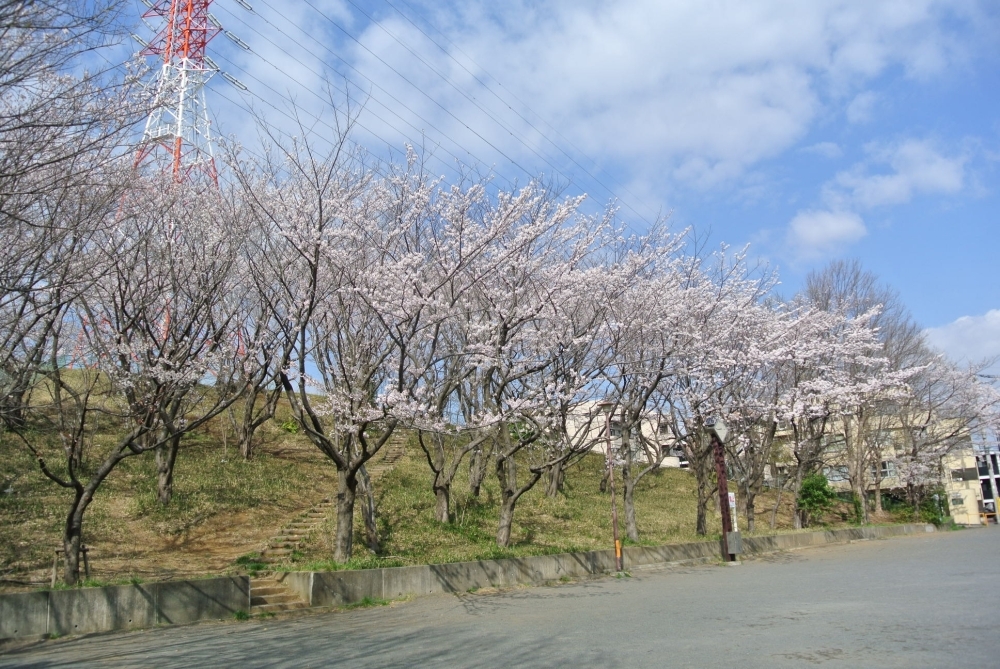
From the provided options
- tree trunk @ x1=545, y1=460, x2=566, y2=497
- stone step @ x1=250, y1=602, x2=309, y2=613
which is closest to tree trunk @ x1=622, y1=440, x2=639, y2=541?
tree trunk @ x1=545, y1=460, x2=566, y2=497

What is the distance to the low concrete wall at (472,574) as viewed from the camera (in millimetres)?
13141

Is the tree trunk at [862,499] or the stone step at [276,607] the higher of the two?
the tree trunk at [862,499]

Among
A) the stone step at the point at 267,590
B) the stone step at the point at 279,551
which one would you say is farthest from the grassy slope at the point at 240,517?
the stone step at the point at 267,590

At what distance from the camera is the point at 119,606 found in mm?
11109

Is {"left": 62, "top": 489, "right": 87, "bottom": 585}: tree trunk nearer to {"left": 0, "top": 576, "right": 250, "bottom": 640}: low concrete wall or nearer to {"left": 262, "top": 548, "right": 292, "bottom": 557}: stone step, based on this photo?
{"left": 0, "top": 576, "right": 250, "bottom": 640}: low concrete wall

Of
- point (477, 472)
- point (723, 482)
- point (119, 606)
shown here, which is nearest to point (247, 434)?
point (477, 472)

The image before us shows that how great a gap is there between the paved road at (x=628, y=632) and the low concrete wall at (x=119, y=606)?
0.43 meters

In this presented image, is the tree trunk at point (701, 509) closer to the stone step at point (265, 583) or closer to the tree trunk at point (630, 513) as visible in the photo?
the tree trunk at point (630, 513)

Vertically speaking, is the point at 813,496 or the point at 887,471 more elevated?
the point at 887,471

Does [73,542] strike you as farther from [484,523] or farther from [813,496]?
[813,496]

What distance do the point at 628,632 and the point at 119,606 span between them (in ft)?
24.6

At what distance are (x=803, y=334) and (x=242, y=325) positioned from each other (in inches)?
683

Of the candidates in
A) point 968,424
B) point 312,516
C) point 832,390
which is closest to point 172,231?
point 312,516

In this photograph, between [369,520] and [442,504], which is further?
[442,504]
